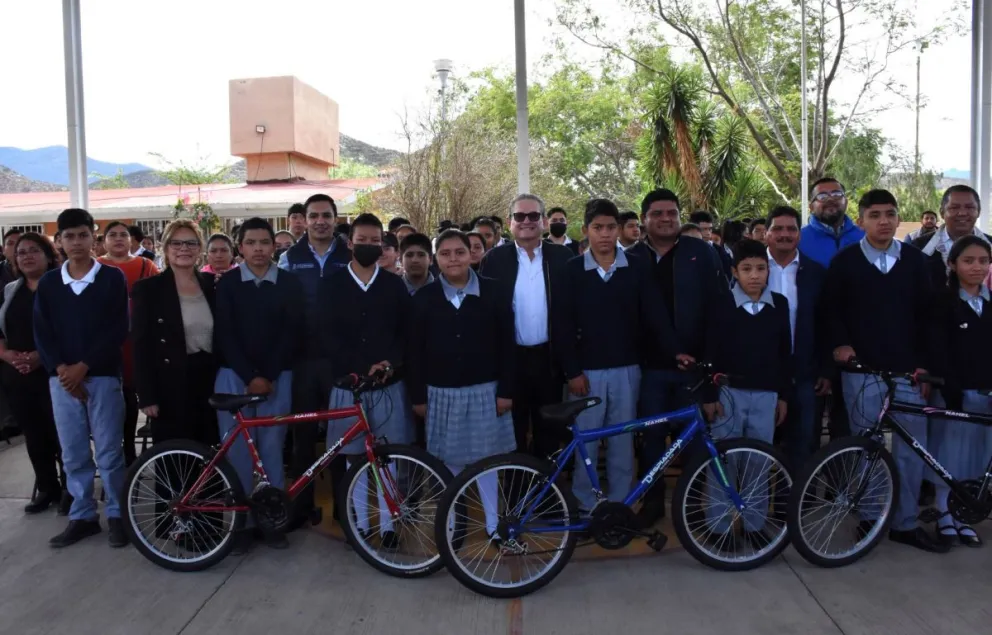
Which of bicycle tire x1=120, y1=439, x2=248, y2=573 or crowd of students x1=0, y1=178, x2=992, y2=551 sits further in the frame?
crowd of students x1=0, y1=178, x2=992, y2=551

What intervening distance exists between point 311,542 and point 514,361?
1586 mm

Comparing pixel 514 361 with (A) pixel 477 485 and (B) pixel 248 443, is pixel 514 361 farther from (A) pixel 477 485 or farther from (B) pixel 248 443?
(B) pixel 248 443

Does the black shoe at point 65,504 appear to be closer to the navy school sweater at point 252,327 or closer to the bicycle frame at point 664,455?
the navy school sweater at point 252,327

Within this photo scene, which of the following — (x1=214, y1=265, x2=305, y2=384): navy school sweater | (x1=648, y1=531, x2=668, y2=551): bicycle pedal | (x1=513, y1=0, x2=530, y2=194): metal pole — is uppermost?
(x1=513, y1=0, x2=530, y2=194): metal pole

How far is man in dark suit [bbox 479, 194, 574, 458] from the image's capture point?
4.76 metres

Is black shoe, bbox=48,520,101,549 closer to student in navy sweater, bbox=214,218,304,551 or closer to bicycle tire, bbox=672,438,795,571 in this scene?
student in navy sweater, bbox=214,218,304,551

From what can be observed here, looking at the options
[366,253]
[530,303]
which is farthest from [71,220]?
[530,303]

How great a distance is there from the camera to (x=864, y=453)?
418 centimetres

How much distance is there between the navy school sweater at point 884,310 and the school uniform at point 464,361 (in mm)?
1890

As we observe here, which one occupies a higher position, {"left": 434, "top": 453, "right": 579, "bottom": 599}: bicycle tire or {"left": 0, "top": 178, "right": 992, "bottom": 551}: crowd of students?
{"left": 0, "top": 178, "right": 992, "bottom": 551}: crowd of students

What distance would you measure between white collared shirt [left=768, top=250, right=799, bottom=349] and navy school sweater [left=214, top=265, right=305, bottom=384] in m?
2.81

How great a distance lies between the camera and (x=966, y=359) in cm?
450

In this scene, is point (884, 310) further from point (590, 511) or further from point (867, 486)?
point (590, 511)

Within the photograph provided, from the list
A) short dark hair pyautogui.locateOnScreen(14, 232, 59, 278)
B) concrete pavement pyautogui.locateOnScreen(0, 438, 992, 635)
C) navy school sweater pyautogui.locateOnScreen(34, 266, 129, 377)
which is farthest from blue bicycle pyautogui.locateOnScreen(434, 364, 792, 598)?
short dark hair pyautogui.locateOnScreen(14, 232, 59, 278)
